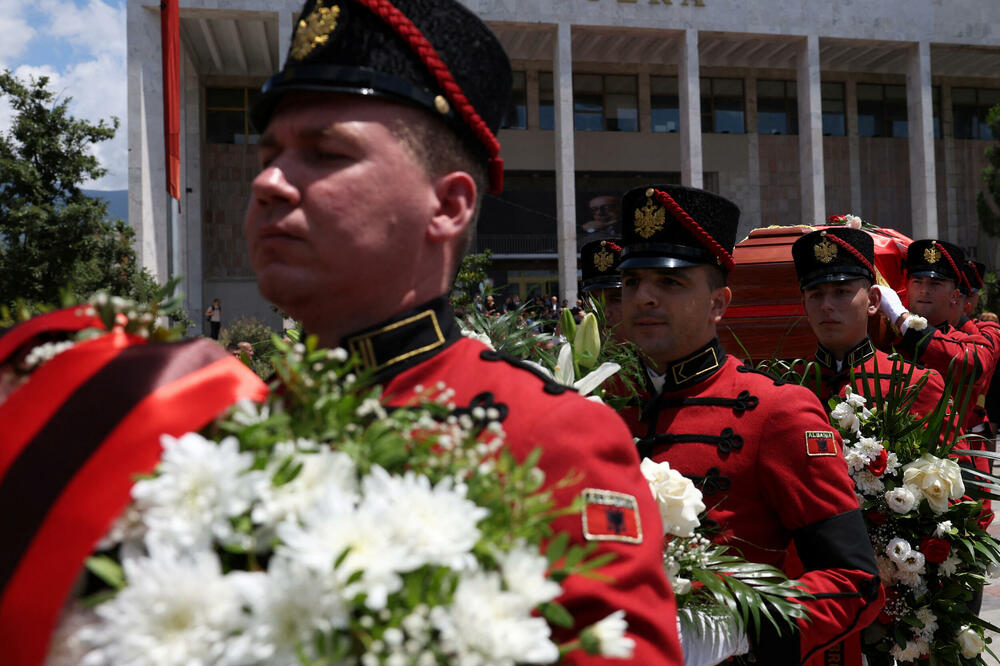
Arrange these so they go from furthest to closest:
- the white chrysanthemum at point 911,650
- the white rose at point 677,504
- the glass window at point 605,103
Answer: the glass window at point 605,103, the white chrysanthemum at point 911,650, the white rose at point 677,504

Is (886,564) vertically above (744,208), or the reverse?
(744,208)

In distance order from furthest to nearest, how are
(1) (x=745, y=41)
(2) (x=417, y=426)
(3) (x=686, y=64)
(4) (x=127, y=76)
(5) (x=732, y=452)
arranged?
(1) (x=745, y=41) < (3) (x=686, y=64) < (4) (x=127, y=76) < (5) (x=732, y=452) < (2) (x=417, y=426)

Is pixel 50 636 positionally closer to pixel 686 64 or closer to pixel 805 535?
pixel 805 535

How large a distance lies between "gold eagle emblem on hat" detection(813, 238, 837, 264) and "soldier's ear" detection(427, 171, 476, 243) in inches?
121

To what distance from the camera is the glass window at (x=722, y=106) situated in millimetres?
32281

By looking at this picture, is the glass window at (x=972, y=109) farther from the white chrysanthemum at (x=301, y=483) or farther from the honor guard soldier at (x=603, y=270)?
the white chrysanthemum at (x=301, y=483)

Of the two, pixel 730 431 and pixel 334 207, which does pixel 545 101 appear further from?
pixel 334 207

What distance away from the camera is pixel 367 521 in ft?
2.73

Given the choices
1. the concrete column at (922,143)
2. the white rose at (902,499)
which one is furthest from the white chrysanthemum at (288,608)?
the concrete column at (922,143)

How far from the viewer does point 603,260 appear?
614cm

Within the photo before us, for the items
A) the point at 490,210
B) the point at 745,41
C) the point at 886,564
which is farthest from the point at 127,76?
the point at 886,564

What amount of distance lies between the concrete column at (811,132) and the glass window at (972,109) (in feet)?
34.7

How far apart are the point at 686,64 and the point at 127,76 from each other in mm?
15715

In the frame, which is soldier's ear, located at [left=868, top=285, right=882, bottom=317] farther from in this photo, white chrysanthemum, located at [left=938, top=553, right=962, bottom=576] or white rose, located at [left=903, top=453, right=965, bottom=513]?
white chrysanthemum, located at [left=938, top=553, right=962, bottom=576]
